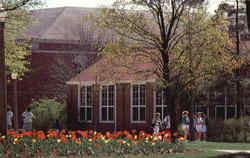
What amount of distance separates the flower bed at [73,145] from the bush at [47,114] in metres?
23.1

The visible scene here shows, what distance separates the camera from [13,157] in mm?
18203

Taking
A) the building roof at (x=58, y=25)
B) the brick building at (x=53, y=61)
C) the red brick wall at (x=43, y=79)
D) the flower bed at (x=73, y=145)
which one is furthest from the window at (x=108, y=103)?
the flower bed at (x=73, y=145)

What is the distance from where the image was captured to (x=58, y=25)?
196ft

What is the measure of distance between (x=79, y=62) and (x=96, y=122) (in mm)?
14772

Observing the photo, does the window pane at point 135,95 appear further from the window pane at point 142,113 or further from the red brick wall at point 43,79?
the red brick wall at point 43,79

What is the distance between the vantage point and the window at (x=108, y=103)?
41.7m

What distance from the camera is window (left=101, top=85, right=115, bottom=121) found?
1640 inches

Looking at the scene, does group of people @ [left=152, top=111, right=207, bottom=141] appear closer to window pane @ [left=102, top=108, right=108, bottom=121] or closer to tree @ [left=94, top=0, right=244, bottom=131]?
tree @ [left=94, top=0, right=244, bottom=131]

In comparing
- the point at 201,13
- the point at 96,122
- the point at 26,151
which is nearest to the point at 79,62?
the point at 96,122

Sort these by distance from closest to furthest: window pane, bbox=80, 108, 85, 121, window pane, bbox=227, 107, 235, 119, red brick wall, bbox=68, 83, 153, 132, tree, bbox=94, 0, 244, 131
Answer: tree, bbox=94, 0, 244, 131
window pane, bbox=227, 107, 235, 119
red brick wall, bbox=68, 83, 153, 132
window pane, bbox=80, 108, 85, 121

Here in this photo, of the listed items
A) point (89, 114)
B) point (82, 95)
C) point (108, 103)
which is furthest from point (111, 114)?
point (82, 95)

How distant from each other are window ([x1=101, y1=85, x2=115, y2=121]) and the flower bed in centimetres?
2073

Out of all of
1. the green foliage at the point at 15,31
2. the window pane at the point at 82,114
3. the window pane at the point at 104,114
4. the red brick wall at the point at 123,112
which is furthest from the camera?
the window pane at the point at 82,114

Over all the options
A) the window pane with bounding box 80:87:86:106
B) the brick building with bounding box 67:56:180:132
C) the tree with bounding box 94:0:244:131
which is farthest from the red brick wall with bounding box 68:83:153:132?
the tree with bounding box 94:0:244:131
